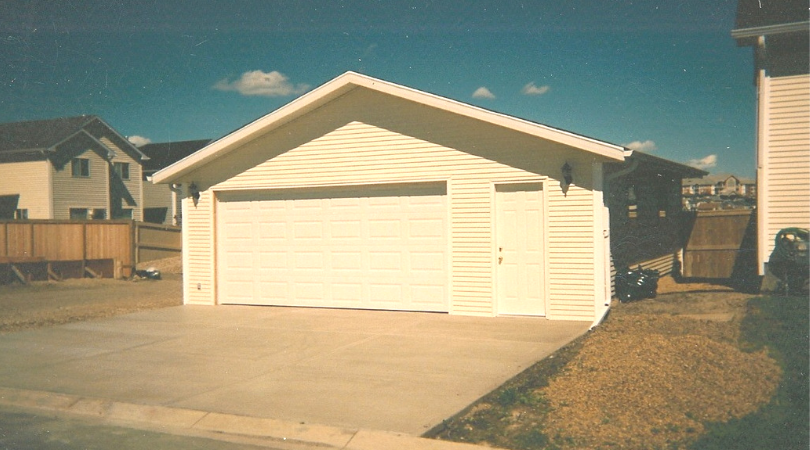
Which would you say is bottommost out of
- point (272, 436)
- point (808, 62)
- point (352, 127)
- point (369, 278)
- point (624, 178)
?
point (272, 436)

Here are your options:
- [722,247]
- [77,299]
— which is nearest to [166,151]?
[77,299]

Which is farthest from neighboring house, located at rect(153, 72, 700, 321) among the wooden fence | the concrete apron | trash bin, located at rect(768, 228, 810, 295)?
the wooden fence

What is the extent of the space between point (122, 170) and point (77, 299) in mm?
23080

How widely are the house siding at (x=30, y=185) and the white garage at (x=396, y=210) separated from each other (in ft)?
71.2

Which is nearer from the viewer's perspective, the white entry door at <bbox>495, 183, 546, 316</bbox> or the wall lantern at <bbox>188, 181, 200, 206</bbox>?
the white entry door at <bbox>495, 183, 546, 316</bbox>

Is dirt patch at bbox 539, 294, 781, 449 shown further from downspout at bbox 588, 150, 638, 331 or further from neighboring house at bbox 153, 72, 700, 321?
neighboring house at bbox 153, 72, 700, 321

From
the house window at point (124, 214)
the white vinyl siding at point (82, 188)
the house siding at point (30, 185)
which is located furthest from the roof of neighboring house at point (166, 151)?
the house siding at point (30, 185)

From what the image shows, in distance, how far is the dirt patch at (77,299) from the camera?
13.4 meters

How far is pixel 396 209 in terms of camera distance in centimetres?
1268

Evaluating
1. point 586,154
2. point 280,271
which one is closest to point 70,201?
point 280,271

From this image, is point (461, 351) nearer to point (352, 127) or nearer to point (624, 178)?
point (352, 127)

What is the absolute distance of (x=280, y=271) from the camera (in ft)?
45.3

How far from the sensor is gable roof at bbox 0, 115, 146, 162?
106 feet

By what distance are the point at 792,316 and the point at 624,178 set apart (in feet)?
→ 15.7
